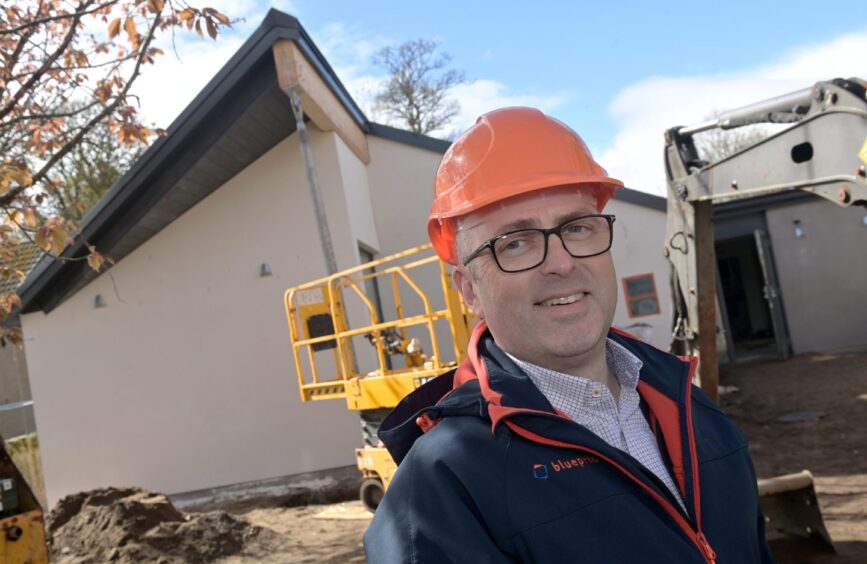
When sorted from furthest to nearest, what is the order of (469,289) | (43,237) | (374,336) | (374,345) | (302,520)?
(302,520) < (374,345) < (374,336) < (43,237) < (469,289)

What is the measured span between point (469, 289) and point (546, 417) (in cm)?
42

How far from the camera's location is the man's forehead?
172cm

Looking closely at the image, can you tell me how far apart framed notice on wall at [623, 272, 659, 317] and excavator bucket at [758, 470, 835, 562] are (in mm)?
7132

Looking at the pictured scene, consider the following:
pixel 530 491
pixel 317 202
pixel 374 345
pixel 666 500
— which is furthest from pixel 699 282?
pixel 530 491

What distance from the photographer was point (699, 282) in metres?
7.22

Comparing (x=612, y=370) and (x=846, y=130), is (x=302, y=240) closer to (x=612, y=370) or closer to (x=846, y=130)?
(x=846, y=130)

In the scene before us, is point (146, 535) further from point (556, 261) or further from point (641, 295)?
point (641, 295)

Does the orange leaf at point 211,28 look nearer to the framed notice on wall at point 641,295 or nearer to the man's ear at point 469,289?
the man's ear at point 469,289

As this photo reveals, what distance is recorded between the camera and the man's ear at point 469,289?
179 cm

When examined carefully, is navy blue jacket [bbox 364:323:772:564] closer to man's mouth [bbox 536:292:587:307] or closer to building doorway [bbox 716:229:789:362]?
man's mouth [bbox 536:292:587:307]

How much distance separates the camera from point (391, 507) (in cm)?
146

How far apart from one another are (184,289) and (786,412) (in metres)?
9.34

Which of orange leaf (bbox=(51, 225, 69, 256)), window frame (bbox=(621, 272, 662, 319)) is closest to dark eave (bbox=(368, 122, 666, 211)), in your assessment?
window frame (bbox=(621, 272, 662, 319))

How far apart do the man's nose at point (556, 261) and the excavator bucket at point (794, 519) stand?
5.00 m
